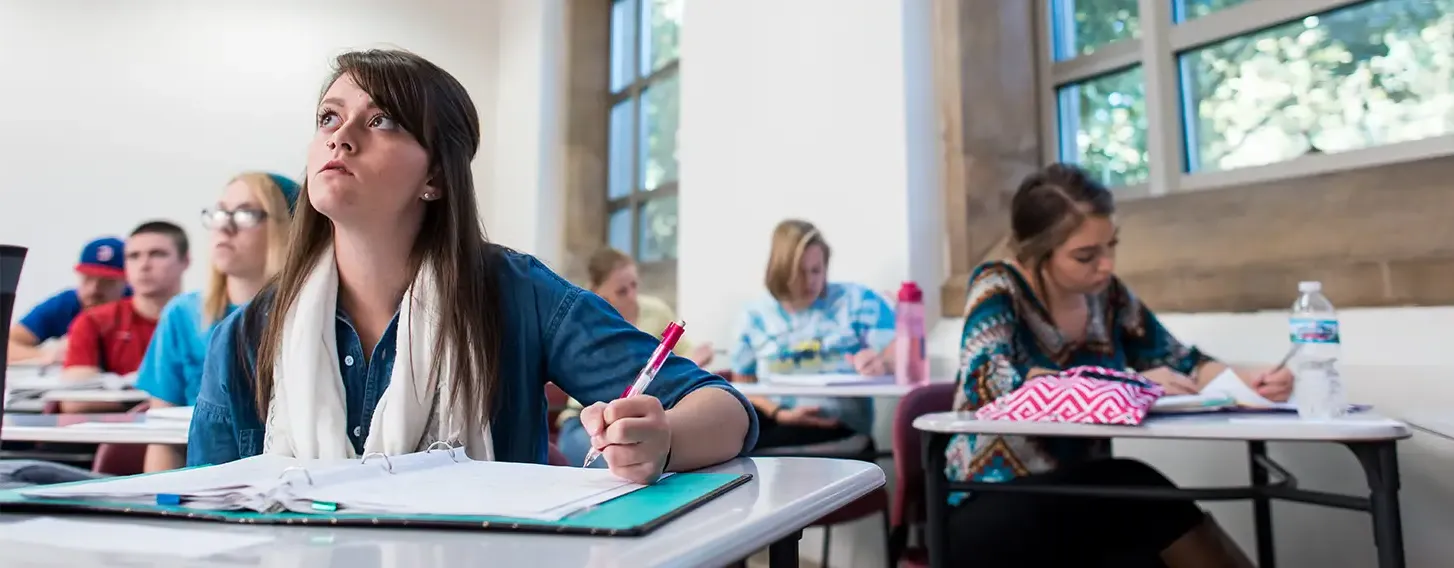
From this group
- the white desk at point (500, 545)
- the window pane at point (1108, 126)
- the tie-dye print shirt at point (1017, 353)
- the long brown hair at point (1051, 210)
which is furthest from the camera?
the window pane at point (1108, 126)

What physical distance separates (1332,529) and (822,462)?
6.09 feet

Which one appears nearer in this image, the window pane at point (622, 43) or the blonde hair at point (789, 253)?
the blonde hair at point (789, 253)

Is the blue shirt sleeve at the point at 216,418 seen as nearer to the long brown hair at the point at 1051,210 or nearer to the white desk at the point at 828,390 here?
the white desk at the point at 828,390

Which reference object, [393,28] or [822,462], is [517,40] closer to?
[393,28]

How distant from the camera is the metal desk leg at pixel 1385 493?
142 centimetres

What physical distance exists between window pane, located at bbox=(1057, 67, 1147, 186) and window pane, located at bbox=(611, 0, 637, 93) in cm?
337

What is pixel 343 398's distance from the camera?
1.04 metres

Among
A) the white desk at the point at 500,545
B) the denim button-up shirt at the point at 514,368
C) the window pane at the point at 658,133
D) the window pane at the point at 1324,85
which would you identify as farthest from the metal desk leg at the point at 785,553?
the window pane at the point at 658,133

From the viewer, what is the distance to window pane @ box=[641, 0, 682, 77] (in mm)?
5543

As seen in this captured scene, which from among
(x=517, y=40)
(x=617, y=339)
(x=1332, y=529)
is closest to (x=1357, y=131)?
(x=1332, y=529)

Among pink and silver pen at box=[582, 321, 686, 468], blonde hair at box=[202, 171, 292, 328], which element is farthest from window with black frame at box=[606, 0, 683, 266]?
pink and silver pen at box=[582, 321, 686, 468]

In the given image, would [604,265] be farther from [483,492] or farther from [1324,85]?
[483,492]

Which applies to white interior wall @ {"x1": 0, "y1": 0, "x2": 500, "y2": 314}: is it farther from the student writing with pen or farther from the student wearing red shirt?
the student writing with pen

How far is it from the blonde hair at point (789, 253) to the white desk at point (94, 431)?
2.07m
